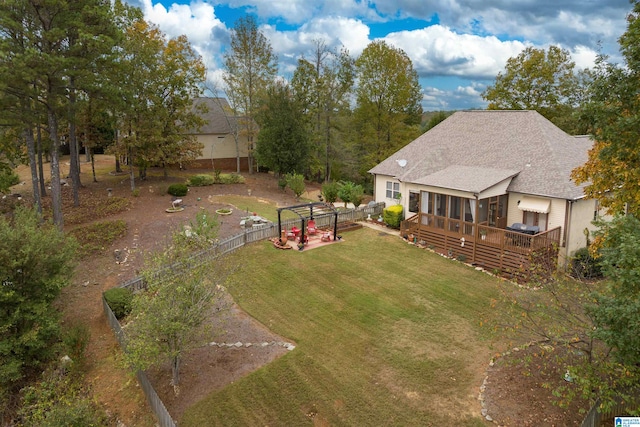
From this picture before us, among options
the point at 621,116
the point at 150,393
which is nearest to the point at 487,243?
the point at 621,116

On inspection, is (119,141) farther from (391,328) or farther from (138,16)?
(391,328)

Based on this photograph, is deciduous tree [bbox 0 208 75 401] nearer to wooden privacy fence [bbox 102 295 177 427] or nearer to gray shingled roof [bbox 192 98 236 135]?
wooden privacy fence [bbox 102 295 177 427]

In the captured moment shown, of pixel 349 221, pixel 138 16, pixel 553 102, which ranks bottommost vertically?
pixel 349 221

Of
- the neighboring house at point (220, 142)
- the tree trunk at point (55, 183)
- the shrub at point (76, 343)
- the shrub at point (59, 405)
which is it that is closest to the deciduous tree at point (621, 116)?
the shrub at point (59, 405)

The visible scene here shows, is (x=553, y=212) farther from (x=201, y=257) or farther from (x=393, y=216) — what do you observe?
(x=201, y=257)

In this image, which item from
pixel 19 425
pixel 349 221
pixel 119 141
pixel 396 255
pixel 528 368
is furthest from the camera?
pixel 119 141

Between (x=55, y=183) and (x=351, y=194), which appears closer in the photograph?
(x=55, y=183)

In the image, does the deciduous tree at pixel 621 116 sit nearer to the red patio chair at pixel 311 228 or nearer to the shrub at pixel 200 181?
→ the red patio chair at pixel 311 228

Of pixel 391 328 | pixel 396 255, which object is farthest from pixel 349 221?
pixel 391 328
